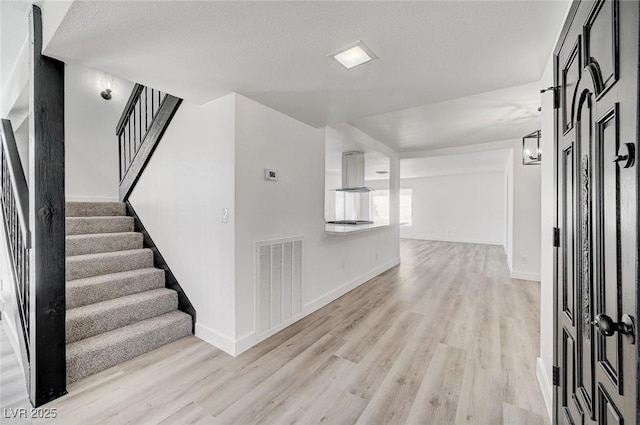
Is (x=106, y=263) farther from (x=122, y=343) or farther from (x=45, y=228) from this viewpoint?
(x=45, y=228)

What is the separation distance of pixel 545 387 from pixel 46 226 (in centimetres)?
352

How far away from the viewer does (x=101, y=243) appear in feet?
9.98

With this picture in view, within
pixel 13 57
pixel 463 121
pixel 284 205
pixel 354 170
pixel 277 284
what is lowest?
pixel 277 284

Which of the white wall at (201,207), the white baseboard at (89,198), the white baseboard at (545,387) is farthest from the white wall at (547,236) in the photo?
the white baseboard at (89,198)

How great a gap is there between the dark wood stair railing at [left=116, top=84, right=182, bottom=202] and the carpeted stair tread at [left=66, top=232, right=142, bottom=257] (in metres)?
0.70

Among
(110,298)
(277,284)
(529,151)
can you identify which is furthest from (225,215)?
(529,151)

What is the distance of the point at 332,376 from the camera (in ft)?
6.91

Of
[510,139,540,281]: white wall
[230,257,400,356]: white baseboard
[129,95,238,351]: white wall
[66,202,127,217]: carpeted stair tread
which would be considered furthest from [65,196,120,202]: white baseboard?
[510,139,540,281]: white wall

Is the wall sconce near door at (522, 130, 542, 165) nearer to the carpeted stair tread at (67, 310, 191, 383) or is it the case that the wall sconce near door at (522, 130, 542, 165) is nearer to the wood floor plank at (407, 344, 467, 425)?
the wood floor plank at (407, 344, 467, 425)

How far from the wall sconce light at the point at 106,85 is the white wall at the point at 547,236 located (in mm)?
5604

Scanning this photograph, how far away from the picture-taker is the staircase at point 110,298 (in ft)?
7.20

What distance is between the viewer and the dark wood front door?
0.76 m

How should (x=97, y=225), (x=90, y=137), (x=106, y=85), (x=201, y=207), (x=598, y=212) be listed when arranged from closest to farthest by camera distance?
(x=598, y=212), (x=201, y=207), (x=97, y=225), (x=90, y=137), (x=106, y=85)

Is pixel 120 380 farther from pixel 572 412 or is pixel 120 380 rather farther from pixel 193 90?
pixel 572 412
